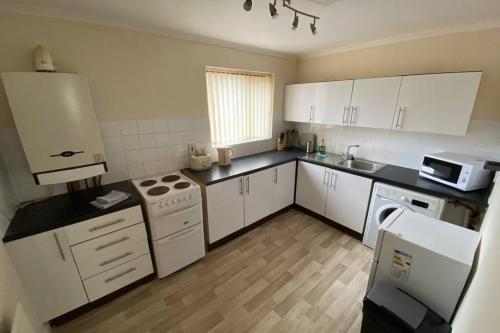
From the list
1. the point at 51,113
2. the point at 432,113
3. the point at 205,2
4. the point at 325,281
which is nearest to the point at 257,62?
the point at 205,2

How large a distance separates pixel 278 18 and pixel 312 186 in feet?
6.23

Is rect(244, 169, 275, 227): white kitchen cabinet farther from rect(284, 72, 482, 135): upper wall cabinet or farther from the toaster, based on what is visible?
rect(284, 72, 482, 135): upper wall cabinet

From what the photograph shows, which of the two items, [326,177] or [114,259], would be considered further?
[326,177]

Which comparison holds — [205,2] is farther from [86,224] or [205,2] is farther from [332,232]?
[332,232]

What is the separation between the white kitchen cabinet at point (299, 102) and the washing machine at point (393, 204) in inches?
50.7

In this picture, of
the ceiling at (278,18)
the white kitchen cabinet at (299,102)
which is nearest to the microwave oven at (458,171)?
the ceiling at (278,18)

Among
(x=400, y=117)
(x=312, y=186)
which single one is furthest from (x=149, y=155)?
(x=400, y=117)

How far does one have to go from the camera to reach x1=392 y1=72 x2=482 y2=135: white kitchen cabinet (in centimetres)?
173

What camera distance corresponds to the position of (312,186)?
8.98 ft

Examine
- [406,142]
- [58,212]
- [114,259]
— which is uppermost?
[406,142]

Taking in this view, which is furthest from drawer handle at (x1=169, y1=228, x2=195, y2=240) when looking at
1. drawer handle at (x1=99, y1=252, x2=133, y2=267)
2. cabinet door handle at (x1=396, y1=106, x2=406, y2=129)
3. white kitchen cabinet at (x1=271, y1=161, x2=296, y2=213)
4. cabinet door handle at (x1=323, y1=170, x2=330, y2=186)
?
cabinet door handle at (x1=396, y1=106, x2=406, y2=129)

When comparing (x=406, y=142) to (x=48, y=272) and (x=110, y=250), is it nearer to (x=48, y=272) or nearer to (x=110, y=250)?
(x=110, y=250)

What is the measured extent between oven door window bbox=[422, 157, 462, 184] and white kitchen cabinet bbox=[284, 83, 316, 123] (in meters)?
1.37

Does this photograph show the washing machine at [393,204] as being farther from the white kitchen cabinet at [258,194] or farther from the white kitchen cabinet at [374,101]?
the white kitchen cabinet at [258,194]
